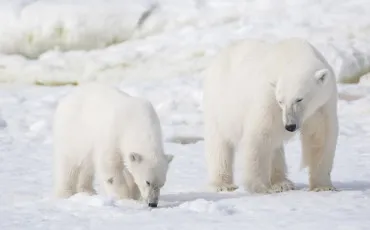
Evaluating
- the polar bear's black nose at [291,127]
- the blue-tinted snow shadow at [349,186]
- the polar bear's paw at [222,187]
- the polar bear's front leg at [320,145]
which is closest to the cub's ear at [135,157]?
the polar bear's black nose at [291,127]

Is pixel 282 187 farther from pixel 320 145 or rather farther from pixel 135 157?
pixel 135 157

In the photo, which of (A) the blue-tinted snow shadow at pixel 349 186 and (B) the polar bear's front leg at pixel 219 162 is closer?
(A) the blue-tinted snow shadow at pixel 349 186

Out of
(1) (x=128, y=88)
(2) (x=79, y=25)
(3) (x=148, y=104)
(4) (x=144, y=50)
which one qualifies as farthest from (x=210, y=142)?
(2) (x=79, y=25)

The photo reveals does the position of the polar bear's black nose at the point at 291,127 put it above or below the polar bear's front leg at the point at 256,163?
above

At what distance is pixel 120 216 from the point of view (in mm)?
4855

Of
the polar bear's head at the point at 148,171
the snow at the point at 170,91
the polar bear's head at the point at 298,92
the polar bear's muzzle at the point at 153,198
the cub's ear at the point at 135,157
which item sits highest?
the polar bear's head at the point at 298,92

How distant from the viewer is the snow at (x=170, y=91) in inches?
193

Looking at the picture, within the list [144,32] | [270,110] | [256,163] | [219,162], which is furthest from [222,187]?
[144,32]

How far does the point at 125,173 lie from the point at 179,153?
3.33 metres

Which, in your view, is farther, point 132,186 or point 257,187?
point 257,187

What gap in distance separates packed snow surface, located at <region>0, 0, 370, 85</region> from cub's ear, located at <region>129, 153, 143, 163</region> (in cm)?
926

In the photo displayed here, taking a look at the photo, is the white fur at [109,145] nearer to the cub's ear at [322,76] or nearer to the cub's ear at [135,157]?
the cub's ear at [135,157]

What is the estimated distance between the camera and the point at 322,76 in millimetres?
5629

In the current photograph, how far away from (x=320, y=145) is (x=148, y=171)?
4.66 ft
